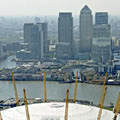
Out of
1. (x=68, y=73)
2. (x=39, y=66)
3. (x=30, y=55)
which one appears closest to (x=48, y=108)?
(x=68, y=73)

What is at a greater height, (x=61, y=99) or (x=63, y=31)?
(x=63, y=31)

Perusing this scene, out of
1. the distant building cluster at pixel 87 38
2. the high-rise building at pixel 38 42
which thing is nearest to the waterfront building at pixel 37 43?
the high-rise building at pixel 38 42

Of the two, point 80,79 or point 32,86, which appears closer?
point 32,86

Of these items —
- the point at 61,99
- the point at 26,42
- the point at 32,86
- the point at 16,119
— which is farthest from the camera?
the point at 26,42

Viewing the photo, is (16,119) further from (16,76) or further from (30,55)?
(30,55)

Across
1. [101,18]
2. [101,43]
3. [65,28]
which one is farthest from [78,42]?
[101,43]

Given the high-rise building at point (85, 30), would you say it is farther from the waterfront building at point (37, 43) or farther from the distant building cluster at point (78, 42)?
the waterfront building at point (37, 43)
